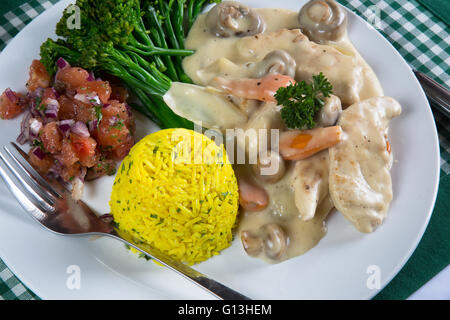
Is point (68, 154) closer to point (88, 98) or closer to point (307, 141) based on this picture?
point (88, 98)

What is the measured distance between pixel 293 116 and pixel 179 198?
2.97 ft

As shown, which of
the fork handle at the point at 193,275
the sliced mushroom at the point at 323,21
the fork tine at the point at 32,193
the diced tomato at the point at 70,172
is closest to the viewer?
the fork handle at the point at 193,275

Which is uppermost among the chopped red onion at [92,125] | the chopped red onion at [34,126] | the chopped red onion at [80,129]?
the chopped red onion at [34,126]

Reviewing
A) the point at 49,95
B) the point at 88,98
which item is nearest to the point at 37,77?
the point at 49,95

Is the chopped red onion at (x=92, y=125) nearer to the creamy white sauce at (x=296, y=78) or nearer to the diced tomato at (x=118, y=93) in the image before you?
the diced tomato at (x=118, y=93)

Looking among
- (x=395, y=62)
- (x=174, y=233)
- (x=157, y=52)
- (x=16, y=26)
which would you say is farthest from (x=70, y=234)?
(x=395, y=62)

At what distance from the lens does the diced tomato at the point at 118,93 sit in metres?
3.89

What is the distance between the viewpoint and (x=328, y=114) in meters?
3.41

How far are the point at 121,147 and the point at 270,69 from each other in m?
1.19

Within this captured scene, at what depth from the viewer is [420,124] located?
11.9 ft

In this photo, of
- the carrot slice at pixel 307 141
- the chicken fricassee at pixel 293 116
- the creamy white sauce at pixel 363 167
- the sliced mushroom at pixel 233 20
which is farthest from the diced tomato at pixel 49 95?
the creamy white sauce at pixel 363 167

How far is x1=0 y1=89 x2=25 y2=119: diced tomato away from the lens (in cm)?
370

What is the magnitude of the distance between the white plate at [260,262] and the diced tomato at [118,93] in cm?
73

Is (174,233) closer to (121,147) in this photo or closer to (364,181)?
(121,147)
